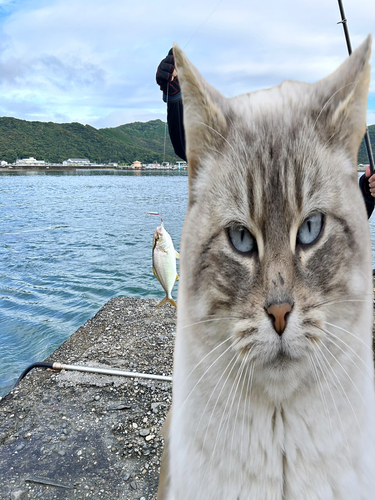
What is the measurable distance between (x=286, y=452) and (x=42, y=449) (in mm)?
2618

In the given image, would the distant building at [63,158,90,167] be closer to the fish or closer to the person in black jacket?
the fish

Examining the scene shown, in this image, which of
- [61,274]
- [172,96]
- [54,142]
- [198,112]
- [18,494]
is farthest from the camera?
[54,142]

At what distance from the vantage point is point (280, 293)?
3.34ft

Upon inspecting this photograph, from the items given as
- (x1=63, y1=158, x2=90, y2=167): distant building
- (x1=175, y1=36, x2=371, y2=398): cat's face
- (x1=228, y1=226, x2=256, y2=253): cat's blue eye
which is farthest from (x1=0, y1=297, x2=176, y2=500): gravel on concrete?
(x1=63, y1=158, x2=90, y2=167): distant building

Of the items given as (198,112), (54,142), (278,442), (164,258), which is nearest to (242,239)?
(198,112)

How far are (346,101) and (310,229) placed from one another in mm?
410

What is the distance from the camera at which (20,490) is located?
2.66m

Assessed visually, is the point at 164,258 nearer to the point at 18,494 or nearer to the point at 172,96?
the point at 172,96

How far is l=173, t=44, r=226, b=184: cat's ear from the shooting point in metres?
1.15

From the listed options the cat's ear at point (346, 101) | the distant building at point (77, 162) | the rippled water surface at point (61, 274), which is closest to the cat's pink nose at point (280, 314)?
the cat's ear at point (346, 101)

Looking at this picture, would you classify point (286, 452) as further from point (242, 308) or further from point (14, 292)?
point (14, 292)

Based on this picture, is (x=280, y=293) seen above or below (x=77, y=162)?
below

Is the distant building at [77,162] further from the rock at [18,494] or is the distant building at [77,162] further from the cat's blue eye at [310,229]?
the cat's blue eye at [310,229]

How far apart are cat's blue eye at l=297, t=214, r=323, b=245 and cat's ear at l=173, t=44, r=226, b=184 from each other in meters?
0.41
